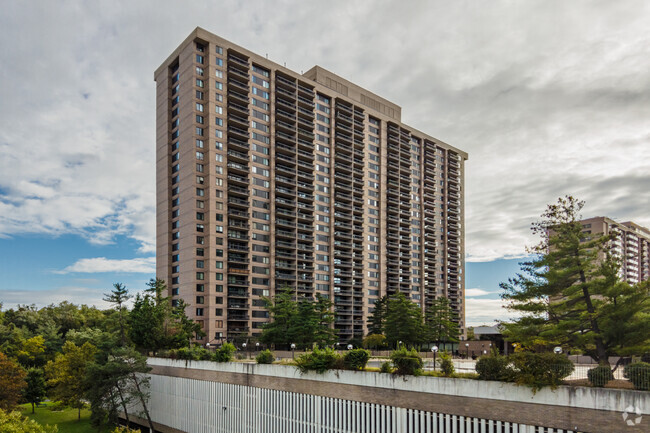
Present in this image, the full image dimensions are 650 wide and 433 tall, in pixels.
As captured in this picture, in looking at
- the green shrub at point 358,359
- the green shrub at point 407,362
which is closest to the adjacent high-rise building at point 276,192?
the green shrub at point 358,359

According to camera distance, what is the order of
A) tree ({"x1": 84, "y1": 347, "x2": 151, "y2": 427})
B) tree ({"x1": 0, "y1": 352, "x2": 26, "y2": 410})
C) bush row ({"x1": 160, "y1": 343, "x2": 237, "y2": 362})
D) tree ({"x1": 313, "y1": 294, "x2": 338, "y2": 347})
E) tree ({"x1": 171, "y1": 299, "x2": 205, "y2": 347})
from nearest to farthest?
1. bush row ({"x1": 160, "y1": 343, "x2": 237, "y2": 362})
2. tree ({"x1": 84, "y1": 347, "x2": 151, "y2": 427})
3. tree ({"x1": 0, "y1": 352, "x2": 26, "y2": 410})
4. tree ({"x1": 171, "y1": 299, "x2": 205, "y2": 347})
5. tree ({"x1": 313, "y1": 294, "x2": 338, "y2": 347})

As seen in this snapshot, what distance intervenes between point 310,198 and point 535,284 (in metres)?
68.8

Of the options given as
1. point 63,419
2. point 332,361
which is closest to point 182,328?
point 63,419

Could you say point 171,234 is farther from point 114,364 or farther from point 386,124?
point 386,124

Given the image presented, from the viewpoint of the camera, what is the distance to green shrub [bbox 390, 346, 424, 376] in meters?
27.2

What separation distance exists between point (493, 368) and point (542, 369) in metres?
2.51

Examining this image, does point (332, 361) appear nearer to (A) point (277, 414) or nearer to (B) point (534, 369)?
(A) point (277, 414)

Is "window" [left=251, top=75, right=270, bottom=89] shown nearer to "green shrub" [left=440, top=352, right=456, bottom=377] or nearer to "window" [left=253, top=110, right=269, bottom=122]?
"window" [left=253, top=110, right=269, bottom=122]

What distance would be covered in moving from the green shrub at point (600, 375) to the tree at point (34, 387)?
6817 cm

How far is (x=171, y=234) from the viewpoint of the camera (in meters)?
82.3

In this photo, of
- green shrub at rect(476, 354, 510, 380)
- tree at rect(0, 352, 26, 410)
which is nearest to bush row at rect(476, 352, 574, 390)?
green shrub at rect(476, 354, 510, 380)

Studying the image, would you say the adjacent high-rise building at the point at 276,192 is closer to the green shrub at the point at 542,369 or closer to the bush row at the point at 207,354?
the bush row at the point at 207,354

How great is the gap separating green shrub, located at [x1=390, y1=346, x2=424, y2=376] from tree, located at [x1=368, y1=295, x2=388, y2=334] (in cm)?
6995

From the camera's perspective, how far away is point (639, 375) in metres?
20.5
